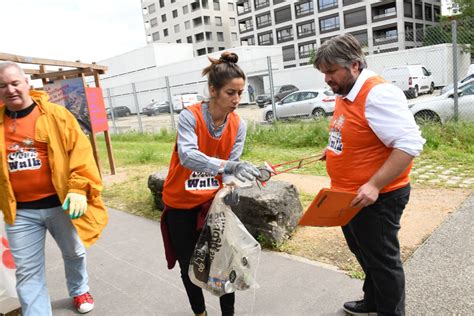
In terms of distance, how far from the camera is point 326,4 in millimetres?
51281

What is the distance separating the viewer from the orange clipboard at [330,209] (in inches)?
79.0

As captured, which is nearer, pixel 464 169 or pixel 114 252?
pixel 114 252

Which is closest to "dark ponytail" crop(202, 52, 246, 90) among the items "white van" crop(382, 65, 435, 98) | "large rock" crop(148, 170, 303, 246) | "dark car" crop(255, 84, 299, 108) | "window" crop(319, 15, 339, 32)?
"large rock" crop(148, 170, 303, 246)

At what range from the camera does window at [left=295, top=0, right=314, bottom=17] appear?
53125 mm

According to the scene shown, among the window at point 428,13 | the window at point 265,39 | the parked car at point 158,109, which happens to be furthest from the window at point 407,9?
the parked car at point 158,109

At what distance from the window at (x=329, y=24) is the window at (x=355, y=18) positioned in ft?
4.35

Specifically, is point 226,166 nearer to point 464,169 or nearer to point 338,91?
point 338,91

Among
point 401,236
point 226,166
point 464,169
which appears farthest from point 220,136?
point 464,169

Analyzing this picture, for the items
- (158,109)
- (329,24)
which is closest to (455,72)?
(158,109)

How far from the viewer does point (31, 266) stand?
249 centimetres

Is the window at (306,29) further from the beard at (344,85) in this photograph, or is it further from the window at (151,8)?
the beard at (344,85)

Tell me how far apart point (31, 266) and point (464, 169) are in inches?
230

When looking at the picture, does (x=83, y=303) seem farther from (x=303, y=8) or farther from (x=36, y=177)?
(x=303, y=8)

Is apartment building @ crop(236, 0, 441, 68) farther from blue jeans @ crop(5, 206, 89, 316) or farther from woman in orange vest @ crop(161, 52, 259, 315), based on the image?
blue jeans @ crop(5, 206, 89, 316)
